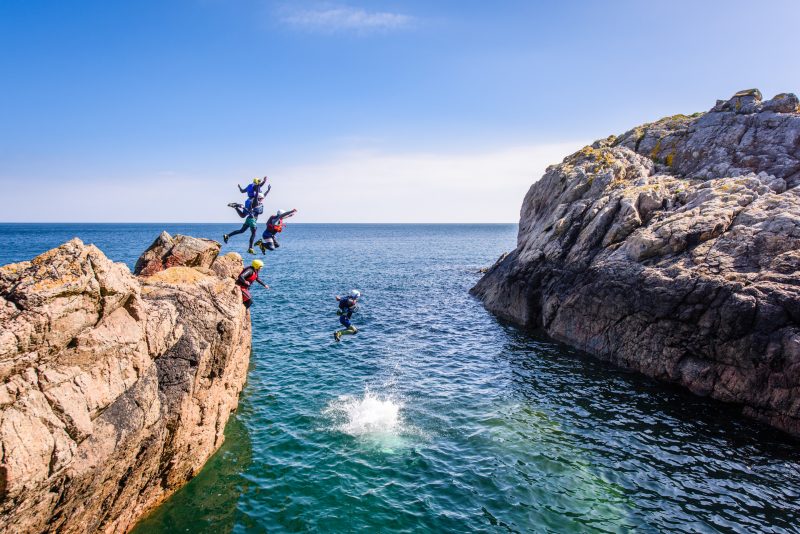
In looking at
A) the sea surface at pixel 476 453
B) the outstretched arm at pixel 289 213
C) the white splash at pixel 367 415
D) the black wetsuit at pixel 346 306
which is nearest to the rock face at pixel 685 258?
the sea surface at pixel 476 453

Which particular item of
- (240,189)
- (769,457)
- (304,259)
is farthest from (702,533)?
(304,259)

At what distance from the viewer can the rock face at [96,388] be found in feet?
33.1

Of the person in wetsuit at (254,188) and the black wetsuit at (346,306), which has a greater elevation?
the person in wetsuit at (254,188)

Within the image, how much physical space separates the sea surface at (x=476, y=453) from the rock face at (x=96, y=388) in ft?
10.7

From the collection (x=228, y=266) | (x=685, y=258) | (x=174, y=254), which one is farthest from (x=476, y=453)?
(x=685, y=258)

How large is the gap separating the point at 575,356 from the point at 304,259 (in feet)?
257

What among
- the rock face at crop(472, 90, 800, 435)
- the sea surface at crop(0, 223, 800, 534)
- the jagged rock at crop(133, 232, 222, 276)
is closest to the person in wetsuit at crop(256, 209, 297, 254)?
the jagged rock at crop(133, 232, 222, 276)

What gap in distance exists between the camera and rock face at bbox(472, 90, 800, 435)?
78.7 ft

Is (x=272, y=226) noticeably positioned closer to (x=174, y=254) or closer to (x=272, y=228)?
(x=272, y=228)

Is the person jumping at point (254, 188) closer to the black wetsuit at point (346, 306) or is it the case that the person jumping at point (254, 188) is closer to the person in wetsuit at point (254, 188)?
the person in wetsuit at point (254, 188)

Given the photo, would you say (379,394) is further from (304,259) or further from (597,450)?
(304,259)

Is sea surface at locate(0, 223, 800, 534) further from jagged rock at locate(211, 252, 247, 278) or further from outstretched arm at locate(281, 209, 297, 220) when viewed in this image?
outstretched arm at locate(281, 209, 297, 220)

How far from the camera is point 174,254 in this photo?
24656 millimetres

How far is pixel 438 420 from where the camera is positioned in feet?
77.2
